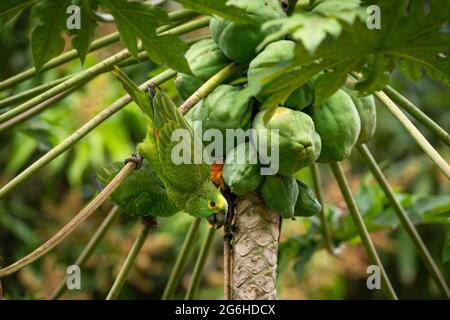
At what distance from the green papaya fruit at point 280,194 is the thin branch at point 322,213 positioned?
456mm

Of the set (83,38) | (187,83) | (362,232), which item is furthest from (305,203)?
(83,38)

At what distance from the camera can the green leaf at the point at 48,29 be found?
1.49m

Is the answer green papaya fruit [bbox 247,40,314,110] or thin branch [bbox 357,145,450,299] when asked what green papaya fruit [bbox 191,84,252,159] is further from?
thin branch [bbox 357,145,450,299]

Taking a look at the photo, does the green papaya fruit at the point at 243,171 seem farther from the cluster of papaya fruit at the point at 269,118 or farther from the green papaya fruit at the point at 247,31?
the green papaya fruit at the point at 247,31

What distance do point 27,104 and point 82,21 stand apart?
22cm

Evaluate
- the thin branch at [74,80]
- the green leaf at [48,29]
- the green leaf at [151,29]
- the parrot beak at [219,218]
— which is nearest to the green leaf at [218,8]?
the green leaf at [151,29]

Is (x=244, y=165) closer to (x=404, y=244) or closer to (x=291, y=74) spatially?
(x=291, y=74)

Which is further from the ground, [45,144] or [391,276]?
[391,276]

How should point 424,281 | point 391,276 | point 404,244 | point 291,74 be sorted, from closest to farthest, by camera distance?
point 291,74 → point 404,244 → point 424,281 → point 391,276

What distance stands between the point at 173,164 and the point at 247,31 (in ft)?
1.03

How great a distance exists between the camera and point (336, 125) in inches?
58.4

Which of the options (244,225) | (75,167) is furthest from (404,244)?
(244,225)

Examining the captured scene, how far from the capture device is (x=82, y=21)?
1506 mm

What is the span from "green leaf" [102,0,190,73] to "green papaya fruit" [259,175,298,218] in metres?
0.28
